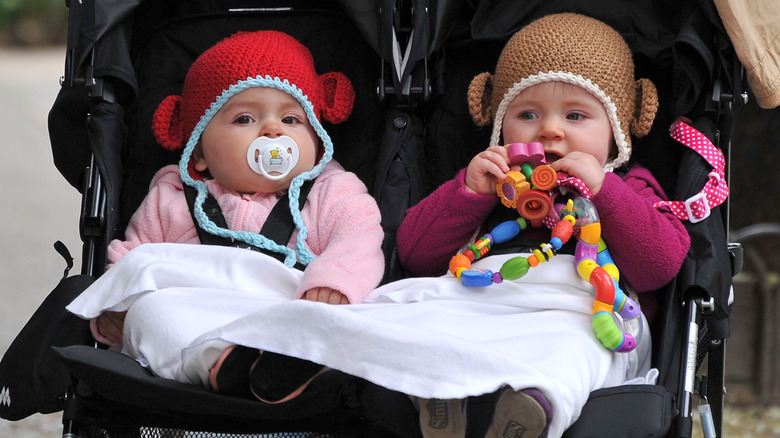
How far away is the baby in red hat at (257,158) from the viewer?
2.53m

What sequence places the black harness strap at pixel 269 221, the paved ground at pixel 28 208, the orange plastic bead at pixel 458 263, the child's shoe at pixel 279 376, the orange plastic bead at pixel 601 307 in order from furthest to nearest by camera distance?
the paved ground at pixel 28 208, the black harness strap at pixel 269 221, the orange plastic bead at pixel 458 263, the orange plastic bead at pixel 601 307, the child's shoe at pixel 279 376

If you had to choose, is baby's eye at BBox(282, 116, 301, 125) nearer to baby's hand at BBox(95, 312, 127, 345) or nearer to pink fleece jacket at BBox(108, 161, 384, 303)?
pink fleece jacket at BBox(108, 161, 384, 303)

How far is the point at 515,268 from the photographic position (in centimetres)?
220

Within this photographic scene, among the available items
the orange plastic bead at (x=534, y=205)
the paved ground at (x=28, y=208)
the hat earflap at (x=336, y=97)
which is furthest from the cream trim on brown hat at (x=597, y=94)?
the paved ground at (x=28, y=208)

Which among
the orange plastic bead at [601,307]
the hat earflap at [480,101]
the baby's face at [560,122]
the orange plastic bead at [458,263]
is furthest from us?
the hat earflap at [480,101]

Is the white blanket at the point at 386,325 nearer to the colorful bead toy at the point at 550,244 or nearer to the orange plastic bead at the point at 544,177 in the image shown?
the colorful bead toy at the point at 550,244

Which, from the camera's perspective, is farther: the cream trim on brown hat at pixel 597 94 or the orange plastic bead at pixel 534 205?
the cream trim on brown hat at pixel 597 94

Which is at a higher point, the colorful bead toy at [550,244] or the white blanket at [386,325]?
the colorful bead toy at [550,244]

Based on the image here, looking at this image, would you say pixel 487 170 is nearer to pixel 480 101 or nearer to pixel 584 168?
pixel 584 168

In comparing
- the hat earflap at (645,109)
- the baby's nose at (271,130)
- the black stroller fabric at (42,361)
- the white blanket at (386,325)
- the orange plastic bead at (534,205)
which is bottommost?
the black stroller fabric at (42,361)

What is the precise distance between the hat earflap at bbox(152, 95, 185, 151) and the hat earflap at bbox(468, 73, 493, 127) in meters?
0.79

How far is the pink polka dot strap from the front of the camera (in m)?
2.32

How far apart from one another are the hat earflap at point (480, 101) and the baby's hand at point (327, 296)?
0.67 meters

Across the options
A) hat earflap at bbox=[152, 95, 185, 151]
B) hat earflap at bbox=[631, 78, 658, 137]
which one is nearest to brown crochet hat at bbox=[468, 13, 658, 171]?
hat earflap at bbox=[631, 78, 658, 137]
